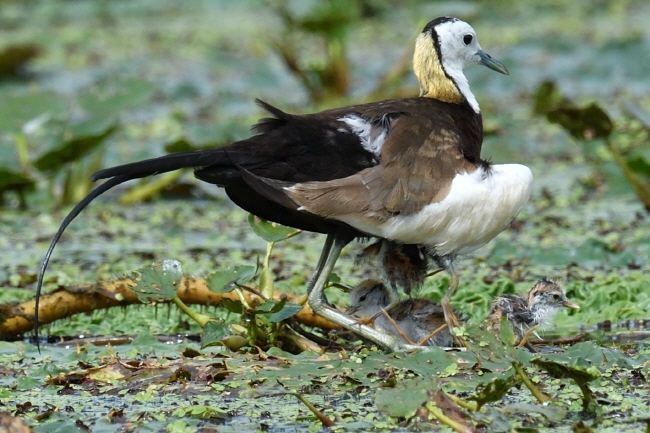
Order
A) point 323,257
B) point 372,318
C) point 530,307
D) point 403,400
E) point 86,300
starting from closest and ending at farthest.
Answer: point 403,400 → point 372,318 → point 530,307 → point 323,257 → point 86,300

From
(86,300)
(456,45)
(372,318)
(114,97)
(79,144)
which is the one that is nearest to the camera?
Result: (372,318)

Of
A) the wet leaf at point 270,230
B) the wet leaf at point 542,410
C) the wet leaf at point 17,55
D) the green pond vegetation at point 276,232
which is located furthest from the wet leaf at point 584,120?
the wet leaf at point 17,55

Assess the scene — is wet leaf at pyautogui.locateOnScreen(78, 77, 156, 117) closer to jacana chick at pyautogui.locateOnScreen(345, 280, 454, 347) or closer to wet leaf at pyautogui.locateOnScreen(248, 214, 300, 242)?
wet leaf at pyautogui.locateOnScreen(248, 214, 300, 242)

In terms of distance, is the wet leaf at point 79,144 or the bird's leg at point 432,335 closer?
the bird's leg at point 432,335

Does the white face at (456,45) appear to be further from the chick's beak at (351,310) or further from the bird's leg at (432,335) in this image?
the bird's leg at (432,335)

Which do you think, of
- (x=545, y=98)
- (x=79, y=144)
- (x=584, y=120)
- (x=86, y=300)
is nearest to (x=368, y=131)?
(x=86, y=300)

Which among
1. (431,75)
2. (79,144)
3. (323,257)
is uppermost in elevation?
(431,75)

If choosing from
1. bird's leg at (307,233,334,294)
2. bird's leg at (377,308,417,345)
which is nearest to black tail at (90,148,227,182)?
bird's leg at (307,233,334,294)

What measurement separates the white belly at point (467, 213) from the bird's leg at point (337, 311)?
28 cm

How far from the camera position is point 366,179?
175 inches

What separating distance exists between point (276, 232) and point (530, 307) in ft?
3.49

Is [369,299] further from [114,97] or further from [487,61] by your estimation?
[114,97]

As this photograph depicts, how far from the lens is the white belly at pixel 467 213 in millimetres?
4430

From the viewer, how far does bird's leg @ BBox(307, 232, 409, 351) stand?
466 cm
